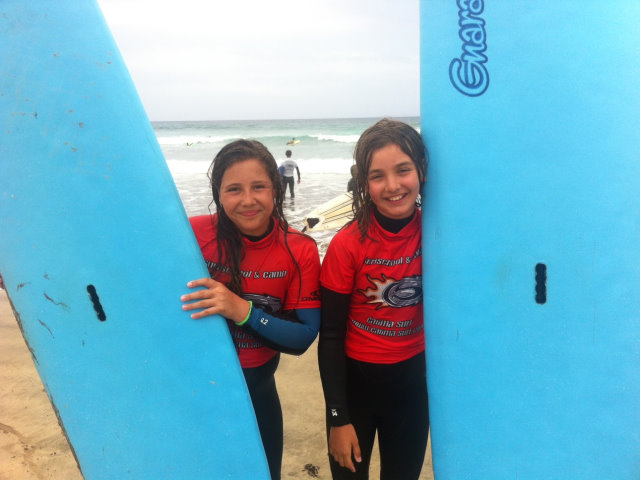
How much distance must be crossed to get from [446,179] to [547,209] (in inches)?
11.5

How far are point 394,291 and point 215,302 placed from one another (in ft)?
1.75

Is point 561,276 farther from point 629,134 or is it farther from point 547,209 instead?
point 629,134

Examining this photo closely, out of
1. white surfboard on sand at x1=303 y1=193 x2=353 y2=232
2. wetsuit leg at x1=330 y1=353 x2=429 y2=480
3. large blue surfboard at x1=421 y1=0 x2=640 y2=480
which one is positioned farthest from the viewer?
white surfboard on sand at x1=303 y1=193 x2=353 y2=232

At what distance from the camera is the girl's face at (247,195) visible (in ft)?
4.38

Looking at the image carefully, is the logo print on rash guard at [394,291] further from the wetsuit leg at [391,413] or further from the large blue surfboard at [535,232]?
the wetsuit leg at [391,413]

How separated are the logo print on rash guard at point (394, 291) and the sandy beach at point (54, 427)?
105 centimetres

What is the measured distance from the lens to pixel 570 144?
1.25 metres

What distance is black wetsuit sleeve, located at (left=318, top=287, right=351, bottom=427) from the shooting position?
1345 mm

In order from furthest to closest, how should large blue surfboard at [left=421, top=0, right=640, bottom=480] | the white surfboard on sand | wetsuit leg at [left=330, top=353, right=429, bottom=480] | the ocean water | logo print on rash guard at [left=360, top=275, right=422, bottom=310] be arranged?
the ocean water
the white surfboard on sand
wetsuit leg at [left=330, top=353, right=429, bottom=480]
logo print on rash guard at [left=360, top=275, right=422, bottom=310]
large blue surfboard at [left=421, top=0, right=640, bottom=480]

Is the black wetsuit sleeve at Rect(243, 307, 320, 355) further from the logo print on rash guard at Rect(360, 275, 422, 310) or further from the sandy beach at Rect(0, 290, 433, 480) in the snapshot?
the sandy beach at Rect(0, 290, 433, 480)

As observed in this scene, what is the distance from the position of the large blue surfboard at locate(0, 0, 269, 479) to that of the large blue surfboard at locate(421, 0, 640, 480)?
0.72 m

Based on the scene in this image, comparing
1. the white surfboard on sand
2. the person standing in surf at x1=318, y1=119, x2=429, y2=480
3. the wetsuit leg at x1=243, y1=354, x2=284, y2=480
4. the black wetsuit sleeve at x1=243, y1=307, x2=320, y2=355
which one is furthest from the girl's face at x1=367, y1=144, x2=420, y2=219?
the white surfboard on sand

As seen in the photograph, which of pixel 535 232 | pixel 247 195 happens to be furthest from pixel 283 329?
pixel 535 232

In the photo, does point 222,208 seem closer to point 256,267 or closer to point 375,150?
point 256,267
